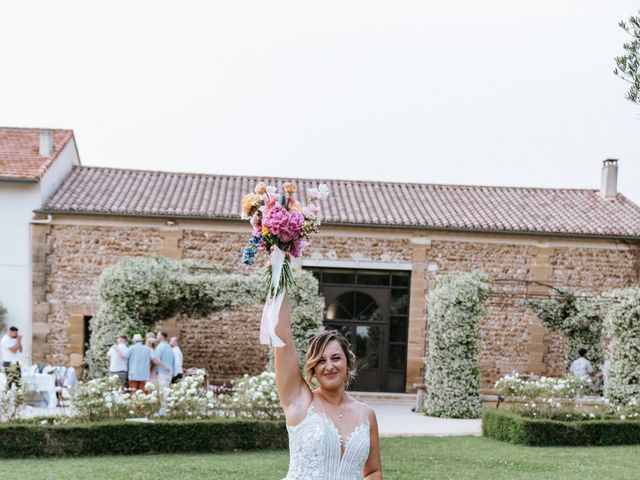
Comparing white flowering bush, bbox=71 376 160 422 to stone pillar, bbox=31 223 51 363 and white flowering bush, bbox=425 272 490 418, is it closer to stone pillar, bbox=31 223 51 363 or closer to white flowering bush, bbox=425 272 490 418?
white flowering bush, bbox=425 272 490 418

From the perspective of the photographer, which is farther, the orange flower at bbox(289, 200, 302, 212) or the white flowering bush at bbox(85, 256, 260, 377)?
the white flowering bush at bbox(85, 256, 260, 377)

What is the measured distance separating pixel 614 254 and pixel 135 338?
468 inches

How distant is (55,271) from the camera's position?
2000 cm

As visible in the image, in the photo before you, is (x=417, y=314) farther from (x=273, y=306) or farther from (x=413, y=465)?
Answer: (x=273, y=306)

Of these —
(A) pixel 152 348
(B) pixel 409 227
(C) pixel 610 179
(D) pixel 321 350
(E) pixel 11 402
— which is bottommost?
(E) pixel 11 402

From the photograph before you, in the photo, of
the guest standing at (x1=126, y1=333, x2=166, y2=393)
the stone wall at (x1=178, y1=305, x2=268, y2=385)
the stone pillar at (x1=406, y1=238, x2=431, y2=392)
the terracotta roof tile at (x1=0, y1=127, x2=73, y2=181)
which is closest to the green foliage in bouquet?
the stone pillar at (x1=406, y1=238, x2=431, y2=392)

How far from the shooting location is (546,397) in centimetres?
1337

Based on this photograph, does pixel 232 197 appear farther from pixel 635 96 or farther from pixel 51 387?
pixel 635 96

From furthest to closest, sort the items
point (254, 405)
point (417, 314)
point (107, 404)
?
point (417, 314) → point (254, 405) → point (107, 404)

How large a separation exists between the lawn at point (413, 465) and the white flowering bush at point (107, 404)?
96 cm

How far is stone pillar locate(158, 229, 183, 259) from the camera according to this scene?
20.2 metres

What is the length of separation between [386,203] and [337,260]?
241cm

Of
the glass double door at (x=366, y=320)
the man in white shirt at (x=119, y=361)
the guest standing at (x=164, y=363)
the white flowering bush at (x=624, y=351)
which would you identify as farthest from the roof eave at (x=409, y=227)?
the white flowering bush at (x=624, y=351)

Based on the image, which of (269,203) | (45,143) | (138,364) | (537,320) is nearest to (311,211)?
(269,203)
